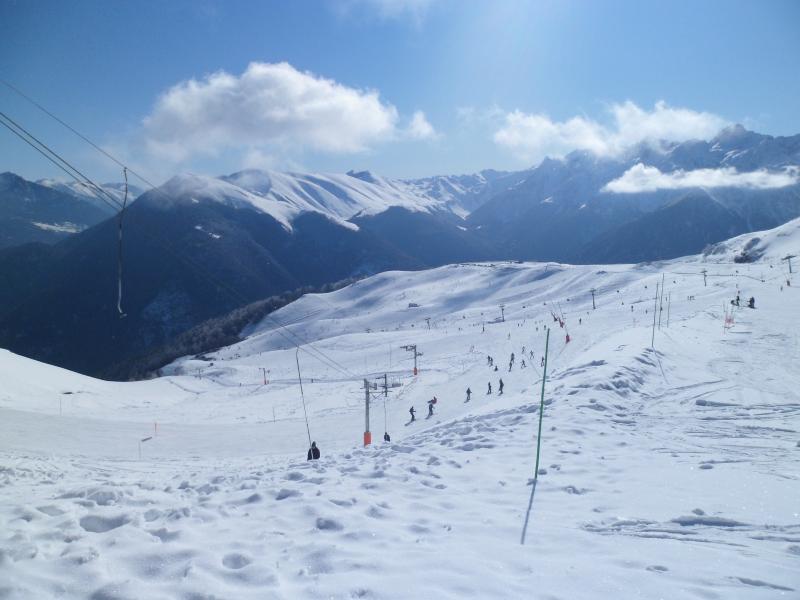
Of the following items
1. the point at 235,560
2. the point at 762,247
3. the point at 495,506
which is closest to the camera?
the point at 235,560

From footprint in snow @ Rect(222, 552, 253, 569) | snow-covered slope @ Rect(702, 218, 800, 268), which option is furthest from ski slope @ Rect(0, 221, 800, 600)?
snow-covered slope @ Rect(702, 218, 800, 268)

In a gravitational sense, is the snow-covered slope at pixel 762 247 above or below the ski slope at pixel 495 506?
above

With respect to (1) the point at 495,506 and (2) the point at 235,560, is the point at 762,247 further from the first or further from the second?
(2) the point at 235,560

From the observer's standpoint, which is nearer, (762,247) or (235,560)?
(235,560)

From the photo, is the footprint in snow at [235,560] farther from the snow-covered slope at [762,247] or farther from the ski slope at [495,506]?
the snow-covered slope at [762,247]

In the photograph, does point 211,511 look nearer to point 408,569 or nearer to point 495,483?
point 408,569

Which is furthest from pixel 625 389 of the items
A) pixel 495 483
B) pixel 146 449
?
pixel 146 449

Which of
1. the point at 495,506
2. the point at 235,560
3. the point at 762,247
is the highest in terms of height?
the point at 762,247

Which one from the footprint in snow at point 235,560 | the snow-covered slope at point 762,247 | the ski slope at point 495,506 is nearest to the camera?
the ski slope at point 495,506

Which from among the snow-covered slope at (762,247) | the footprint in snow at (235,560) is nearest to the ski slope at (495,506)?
the footprint in snow at (235,560)

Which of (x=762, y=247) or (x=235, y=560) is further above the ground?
(x=762, y=247)

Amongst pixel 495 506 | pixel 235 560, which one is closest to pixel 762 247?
pixel 495 506

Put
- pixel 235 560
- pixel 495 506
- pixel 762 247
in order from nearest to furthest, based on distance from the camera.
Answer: pixel 235 560 → pixel 495 506 → pixel 762 247

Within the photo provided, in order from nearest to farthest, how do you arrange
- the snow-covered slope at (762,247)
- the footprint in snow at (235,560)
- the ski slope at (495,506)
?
the ski slope at (495,506) < the footprint in snow at (235,560) < the snow-covered slope at (762,247)
